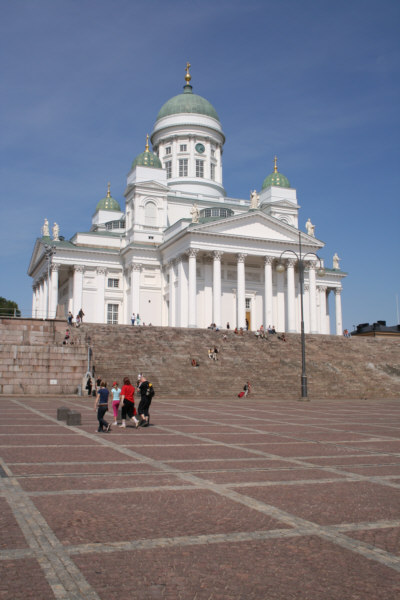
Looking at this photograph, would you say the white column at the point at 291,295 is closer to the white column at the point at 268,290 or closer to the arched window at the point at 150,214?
the white column at the point at 268,290

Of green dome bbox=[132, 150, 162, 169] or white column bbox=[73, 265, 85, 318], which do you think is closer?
white column bbox=[73, 265, 85, 318]

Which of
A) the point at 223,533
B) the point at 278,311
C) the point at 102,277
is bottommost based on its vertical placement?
the point at 223,533

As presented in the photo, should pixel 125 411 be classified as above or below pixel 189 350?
below

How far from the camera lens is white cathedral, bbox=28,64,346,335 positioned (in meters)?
57.4

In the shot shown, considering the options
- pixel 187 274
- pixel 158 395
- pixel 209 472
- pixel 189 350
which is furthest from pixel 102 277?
pixel 209 472

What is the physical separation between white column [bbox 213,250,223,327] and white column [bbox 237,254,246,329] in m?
2.04

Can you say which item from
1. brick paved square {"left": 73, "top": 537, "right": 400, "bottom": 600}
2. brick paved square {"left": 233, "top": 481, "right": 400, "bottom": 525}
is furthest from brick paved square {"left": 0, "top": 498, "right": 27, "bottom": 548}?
brick paved square {"left": 233, "top": 481, "right": 400, "bottom": 525}

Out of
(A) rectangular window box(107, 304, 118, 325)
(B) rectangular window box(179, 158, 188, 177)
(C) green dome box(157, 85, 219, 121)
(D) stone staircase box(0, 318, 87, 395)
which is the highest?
(C) green dome box(157, 85, 219, 121)

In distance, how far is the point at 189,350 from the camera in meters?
41.0

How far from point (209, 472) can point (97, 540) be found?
13.5 feet

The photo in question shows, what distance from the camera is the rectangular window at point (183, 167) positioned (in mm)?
73481

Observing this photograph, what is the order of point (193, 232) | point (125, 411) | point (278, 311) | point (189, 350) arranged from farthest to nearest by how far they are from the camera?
point (278, 311) < point (193, 232) < point (189, 350) < point (125, 411)

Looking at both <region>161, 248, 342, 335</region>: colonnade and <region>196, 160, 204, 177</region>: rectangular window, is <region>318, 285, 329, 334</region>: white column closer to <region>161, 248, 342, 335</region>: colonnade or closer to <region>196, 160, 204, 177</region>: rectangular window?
<region>161, 248, 342, 335</region>: colonnade

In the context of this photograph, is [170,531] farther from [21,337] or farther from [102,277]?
[102,277]
